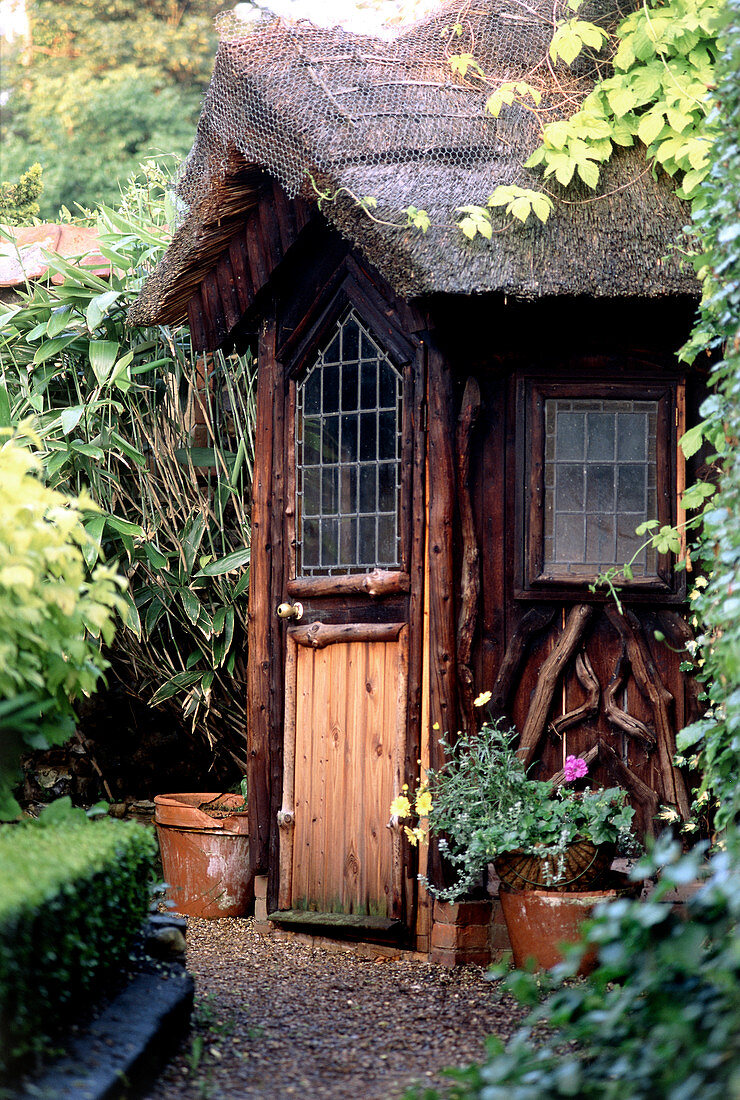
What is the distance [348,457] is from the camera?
18.0 ft

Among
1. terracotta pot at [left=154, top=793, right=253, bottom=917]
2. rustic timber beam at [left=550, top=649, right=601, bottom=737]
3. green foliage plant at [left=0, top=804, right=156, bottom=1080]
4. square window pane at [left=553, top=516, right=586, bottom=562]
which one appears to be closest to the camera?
green foliage plant at [left=0, top=804, right=156, bottom=1080]

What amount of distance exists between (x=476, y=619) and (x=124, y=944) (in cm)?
222

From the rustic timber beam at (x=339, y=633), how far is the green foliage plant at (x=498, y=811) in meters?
0.56

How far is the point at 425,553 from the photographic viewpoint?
16.7 feet

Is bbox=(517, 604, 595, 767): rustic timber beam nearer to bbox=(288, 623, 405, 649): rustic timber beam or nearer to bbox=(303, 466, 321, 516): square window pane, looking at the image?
bbox=(288, 623, 405, 649): rustic timber beam

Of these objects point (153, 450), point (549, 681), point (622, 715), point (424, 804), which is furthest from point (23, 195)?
point (622, 715)

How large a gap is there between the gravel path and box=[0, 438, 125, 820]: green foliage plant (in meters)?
1.02

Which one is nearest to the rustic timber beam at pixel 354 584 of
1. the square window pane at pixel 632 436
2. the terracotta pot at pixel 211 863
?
the square window pane at pixel 632 436

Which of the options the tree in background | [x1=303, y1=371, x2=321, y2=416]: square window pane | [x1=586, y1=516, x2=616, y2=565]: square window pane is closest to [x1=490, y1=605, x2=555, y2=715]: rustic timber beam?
[x1=586, y1=516, x2=616, y2=565]: square window pane

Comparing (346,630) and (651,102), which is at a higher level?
(651,102)

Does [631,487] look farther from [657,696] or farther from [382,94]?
[382,94]

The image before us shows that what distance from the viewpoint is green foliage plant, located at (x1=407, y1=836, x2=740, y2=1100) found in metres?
2.07

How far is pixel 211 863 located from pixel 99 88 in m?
12.8

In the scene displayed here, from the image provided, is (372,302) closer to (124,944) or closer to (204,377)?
(204,377)
